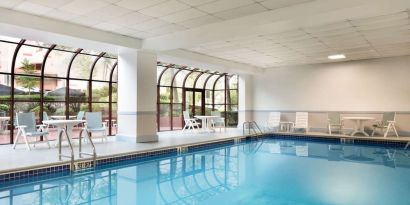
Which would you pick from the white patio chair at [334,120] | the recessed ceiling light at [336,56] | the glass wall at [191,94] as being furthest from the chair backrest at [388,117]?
the glass wall at [191,94]

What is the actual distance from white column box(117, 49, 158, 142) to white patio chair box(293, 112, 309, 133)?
5614 millimetres

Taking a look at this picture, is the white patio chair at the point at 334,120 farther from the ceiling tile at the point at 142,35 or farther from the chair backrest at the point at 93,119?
the chair backrest at the point at 93,119

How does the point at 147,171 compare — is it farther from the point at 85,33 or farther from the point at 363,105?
the point at 363,105

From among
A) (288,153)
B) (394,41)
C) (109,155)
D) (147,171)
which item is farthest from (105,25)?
(394,41)

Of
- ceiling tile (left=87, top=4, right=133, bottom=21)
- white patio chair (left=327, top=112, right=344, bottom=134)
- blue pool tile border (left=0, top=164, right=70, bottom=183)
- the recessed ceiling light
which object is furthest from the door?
blue pool tile border (left=0, top=164, right=70, bottom=183)

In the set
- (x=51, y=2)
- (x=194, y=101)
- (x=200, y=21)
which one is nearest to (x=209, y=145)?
(x=200, y=21)

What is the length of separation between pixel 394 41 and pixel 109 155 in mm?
7369

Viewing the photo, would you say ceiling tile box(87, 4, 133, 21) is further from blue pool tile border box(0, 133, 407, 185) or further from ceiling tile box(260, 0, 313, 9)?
blue pool tile border box(0, 133, 407, 185)

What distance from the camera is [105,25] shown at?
6.22 meters

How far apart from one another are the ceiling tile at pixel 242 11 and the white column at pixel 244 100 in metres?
7.19

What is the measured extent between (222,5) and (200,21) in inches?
38.8

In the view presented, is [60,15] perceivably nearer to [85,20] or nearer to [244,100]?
[85,20]

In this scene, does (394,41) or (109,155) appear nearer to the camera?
(109,155)

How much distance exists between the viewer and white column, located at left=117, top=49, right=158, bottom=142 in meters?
7.62
